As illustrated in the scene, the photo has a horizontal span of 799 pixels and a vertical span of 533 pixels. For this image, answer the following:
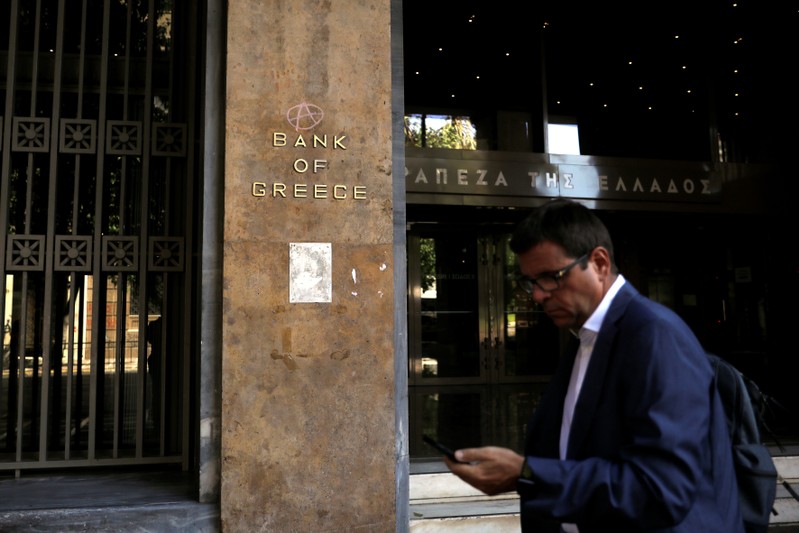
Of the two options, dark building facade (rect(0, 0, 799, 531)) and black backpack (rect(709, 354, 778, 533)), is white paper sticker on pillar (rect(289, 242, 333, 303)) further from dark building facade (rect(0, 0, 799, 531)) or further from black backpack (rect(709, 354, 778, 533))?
black backpack (rect(709, 354, 778, 533))

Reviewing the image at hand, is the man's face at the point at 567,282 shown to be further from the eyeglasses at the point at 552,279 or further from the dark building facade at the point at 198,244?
the dark building facade at the point at 198,244

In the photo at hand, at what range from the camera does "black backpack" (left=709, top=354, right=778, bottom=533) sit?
5.14 feet

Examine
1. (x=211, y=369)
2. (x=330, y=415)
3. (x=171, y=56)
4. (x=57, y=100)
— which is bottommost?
(x=330, y=415)

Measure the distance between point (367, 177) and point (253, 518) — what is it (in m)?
2.23

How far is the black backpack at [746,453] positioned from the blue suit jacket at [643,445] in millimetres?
38

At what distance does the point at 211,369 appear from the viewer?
157 inches

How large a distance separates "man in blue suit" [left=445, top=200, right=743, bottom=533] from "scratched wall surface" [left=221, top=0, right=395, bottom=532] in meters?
2.46

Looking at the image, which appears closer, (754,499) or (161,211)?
(754,499)

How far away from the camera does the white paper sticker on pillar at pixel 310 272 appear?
4.06m

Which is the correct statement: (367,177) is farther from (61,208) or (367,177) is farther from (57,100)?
(61,208)

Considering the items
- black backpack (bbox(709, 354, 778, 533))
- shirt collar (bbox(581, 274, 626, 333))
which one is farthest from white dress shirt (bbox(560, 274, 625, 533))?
black backpack (bbox(709, 354, 778, 533))

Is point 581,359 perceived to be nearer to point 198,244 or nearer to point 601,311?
point 601,311

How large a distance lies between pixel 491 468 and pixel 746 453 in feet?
2.06

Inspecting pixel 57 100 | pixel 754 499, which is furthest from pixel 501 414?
pixel 754 499
